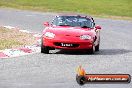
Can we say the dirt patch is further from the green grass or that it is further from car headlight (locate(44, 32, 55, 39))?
the green grass

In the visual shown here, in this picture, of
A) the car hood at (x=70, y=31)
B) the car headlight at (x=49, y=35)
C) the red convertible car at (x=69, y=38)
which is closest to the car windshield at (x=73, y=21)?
the red convertible car at (x=69, y=38)

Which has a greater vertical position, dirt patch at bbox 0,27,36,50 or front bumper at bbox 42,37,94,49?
front bumper at bbox 42,37,94,49

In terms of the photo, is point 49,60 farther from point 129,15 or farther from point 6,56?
point 129,15

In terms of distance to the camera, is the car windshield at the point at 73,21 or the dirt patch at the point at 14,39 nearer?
the car windshield at the point at 73,21

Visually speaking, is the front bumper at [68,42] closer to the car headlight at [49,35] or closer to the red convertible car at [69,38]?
the red convertible car at [69,38]

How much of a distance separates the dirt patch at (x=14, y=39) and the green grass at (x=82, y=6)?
21.0m

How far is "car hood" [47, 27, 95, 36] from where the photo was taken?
53.3 ft

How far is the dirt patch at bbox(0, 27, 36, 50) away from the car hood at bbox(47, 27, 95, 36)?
1.80 m

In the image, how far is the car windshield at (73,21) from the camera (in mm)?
17469

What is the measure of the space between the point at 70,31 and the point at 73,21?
1323mm

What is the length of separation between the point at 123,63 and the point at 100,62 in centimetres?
60

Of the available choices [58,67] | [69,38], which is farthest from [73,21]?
[58,67]

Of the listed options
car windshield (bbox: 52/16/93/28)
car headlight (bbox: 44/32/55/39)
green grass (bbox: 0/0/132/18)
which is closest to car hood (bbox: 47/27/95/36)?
car headlight (bbox: 44/32/55/39)

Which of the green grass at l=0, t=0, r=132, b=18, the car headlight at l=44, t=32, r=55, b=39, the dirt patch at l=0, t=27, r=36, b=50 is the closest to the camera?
the car headlight at l=44, t=32, r=55, b=39
